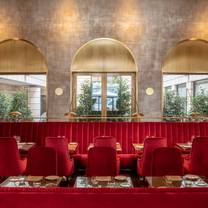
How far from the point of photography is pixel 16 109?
1150 centimetres

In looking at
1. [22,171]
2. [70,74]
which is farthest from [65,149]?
[70,74]

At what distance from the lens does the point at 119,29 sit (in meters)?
11.0

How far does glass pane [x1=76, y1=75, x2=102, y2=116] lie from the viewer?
1138 centimetres

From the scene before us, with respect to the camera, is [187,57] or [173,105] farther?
[173,105]

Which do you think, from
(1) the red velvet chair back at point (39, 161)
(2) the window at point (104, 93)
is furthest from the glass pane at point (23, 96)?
(1) the red velvet chair back at point (39, 161)

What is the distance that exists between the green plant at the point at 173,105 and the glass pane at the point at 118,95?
4.28 feet

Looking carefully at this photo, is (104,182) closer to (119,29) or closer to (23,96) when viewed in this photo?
(119,29)

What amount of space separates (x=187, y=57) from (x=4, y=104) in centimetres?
672

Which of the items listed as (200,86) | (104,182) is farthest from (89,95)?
(104,182)

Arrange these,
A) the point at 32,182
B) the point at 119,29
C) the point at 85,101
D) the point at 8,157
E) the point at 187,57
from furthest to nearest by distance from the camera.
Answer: the point at 85,101
the point at 187,57
the point at 119,29
the point at 8,157
the point at 32,182

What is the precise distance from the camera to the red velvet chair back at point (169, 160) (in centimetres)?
493

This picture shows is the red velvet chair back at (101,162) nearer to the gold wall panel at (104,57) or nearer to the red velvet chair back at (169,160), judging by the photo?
the red velvet chair back at (169,160)

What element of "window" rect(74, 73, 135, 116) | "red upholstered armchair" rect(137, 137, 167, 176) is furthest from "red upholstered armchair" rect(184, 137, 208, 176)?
"window" rect(74, 73, 135, 116)

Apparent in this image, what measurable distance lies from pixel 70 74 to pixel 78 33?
56.2 inches
